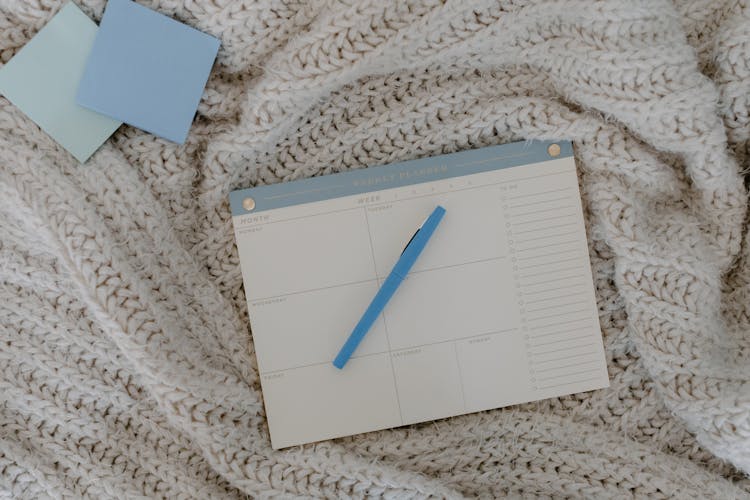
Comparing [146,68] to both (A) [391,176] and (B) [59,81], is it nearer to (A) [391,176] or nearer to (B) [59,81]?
(B) [59,81]

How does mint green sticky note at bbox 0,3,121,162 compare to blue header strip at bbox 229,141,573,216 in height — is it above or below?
above

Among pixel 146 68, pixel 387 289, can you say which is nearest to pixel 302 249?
pixel 387 289

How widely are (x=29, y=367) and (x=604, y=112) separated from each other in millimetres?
669

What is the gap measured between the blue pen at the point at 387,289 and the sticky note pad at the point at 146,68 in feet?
0.90

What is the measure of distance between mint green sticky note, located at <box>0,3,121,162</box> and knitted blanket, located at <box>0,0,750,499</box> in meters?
0.01

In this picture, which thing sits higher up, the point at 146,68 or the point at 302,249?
the point at 146,68

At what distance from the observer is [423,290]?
2.43ft

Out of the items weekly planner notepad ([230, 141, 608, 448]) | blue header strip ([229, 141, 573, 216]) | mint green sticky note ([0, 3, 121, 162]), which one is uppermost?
mint green sticky note ([0, 3, 121, 162])

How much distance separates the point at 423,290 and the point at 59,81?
446 millimetres

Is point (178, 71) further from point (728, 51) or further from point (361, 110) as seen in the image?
point (728, 51)

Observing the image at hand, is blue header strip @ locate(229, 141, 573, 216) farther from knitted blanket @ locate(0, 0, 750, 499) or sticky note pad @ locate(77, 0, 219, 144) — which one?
sticky note pad @ locate(77, 0, 219, 144)

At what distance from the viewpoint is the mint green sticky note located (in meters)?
0.72

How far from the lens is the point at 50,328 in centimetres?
73

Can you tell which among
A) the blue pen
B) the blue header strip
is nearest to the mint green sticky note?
the blue header strip
